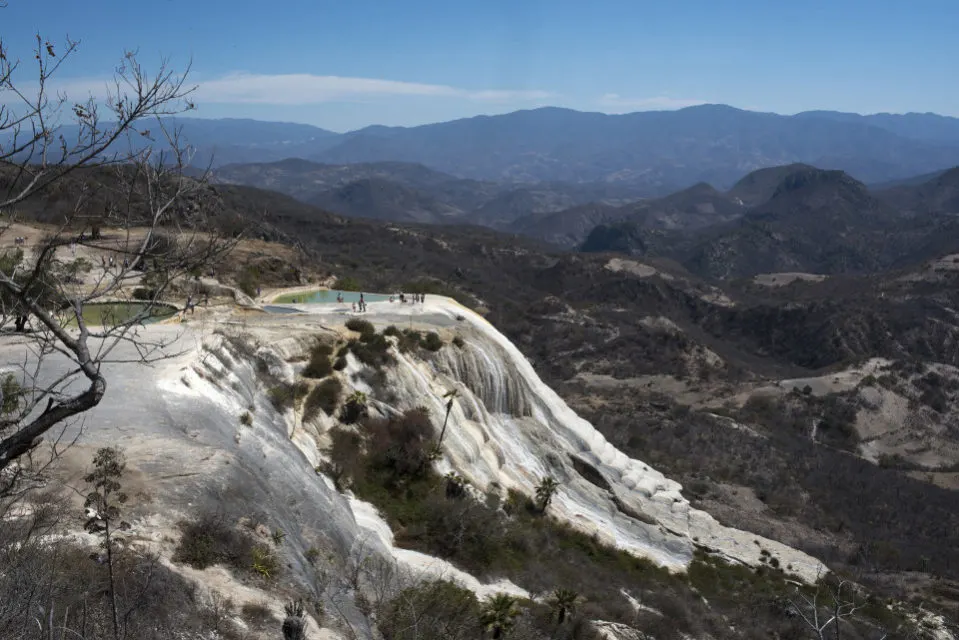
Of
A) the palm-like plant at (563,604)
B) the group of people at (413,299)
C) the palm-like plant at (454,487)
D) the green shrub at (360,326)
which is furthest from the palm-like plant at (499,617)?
the group of people at (413,299)

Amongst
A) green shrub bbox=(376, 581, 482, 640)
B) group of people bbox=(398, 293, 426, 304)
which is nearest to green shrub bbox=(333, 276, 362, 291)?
group of people bbox=(398, 293, 426, 304)

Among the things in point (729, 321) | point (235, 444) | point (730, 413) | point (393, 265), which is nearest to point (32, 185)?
point (235, 444)

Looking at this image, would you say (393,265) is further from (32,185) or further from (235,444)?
(32,185)

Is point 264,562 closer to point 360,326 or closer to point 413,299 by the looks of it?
point 360,326

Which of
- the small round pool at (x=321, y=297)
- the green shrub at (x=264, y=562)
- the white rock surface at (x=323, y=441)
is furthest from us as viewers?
the small round pool at (x=321, y=297)

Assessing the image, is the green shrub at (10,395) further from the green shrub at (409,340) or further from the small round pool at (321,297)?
the small round pool at (321,297)

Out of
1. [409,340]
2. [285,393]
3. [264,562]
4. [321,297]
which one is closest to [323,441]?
[285,393]
